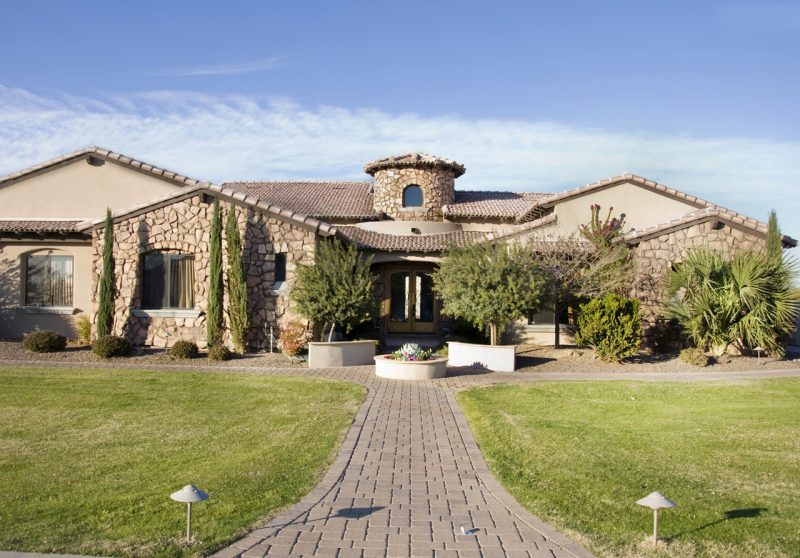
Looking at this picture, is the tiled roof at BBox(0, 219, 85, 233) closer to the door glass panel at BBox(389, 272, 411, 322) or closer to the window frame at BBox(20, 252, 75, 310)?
the window frame at BBox(20, 252, 75, 310)

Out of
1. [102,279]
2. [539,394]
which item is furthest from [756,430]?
[102,279]

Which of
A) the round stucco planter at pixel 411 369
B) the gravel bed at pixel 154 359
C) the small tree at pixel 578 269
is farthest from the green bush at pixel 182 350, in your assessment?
the small tree at pixel 578 269

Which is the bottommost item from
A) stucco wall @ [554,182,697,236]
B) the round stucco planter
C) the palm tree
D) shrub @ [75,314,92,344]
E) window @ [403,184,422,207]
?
the round stucco planter

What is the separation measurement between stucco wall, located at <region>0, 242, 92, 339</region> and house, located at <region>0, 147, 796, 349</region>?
4cm

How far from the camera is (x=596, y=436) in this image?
10844mm

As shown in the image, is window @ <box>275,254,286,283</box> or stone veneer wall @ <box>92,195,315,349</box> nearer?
stone veneer wall @ <box>92,195,315,349</box>

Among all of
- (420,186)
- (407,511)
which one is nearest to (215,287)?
(420,186)

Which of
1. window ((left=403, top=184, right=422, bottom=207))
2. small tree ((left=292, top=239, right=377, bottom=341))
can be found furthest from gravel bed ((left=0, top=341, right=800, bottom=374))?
window ((left=403, top=184, right=422, bottom=207))

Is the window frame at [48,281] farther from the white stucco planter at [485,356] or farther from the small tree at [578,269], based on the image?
the small tree at [578,269]

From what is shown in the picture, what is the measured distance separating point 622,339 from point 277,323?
979 cm

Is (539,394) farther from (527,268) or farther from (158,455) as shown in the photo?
(158,455)

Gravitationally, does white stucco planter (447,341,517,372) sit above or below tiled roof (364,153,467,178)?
below

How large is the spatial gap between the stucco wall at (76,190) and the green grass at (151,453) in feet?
30.4

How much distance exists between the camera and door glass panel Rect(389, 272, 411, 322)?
25.7 m
